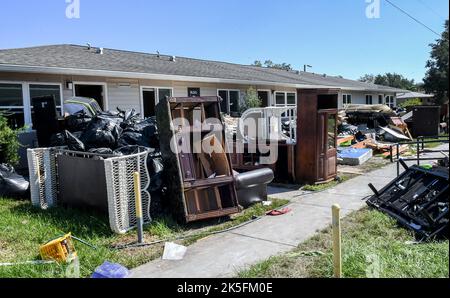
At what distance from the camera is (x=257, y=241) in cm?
518

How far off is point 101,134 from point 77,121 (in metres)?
1.73

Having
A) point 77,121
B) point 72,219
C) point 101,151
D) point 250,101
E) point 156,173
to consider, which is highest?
point 250,101

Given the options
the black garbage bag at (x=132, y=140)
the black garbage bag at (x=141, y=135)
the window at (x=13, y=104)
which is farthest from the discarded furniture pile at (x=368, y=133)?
the window at (x=13, y=104)

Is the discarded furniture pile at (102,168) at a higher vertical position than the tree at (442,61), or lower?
lower

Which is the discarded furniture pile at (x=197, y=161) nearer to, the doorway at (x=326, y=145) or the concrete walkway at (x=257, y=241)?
the concrete walkway at (x=257, y=241)

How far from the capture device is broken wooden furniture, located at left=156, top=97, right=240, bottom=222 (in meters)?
5.83

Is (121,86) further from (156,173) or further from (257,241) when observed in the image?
(257,241)

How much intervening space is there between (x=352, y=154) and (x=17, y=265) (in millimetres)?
10003

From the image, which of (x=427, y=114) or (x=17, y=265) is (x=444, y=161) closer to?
(x=17, y=265)

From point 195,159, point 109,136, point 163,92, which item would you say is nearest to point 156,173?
point 195,159

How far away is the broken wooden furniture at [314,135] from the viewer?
337 inches

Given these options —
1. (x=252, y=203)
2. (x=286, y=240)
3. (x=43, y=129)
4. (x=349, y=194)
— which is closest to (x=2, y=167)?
(x=43, y=129)

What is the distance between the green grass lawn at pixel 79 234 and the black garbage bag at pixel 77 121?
90.1 inches
